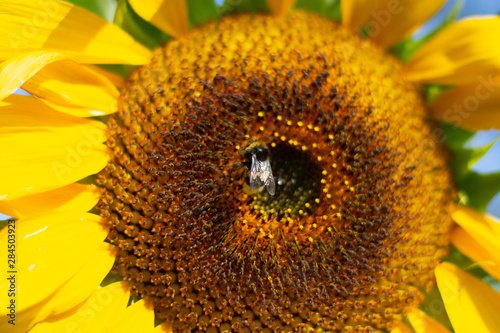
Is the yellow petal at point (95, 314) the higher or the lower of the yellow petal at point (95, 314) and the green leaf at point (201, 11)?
the lower

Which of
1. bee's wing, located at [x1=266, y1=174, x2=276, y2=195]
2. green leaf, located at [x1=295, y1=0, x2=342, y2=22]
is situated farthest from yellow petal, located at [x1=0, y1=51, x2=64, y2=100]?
green leaf, located at [x1=295, y1=0, x2=342, y2=22]

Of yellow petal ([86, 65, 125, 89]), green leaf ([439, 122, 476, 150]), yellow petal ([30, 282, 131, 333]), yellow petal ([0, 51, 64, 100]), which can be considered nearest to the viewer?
yellow petal ([0, 51, 64, 100])

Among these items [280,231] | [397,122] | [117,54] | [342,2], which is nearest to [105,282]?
[280,231]

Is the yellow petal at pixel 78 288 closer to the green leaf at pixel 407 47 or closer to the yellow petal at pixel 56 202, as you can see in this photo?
the yellow petal at pixel 56 202

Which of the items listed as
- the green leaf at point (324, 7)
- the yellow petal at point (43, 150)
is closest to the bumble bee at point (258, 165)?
the yellow petal at point (43, 150)

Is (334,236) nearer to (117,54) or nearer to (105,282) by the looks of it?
(105,282)

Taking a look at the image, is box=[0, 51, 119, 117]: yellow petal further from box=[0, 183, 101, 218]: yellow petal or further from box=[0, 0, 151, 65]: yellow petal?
box=[0, 183, 101, 218]: yellow petal

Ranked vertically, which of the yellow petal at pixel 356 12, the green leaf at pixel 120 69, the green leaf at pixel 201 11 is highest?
the green leaf at pixel 201 11
